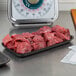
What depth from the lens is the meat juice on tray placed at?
3.70 feet

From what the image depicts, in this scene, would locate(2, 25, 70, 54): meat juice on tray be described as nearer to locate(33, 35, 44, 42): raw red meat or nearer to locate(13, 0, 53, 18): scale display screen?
locate(33, 35, 44, 42): raw red meat

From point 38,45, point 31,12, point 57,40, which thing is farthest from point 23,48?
point 31,12

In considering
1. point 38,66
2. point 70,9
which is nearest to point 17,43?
point 38,66

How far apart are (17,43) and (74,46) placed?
0.25 metres

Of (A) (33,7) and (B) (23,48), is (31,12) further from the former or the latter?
(B) (23,48)

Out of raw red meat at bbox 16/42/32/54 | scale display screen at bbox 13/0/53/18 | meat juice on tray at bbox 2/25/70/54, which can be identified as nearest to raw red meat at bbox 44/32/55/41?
meat juice on tray at bbox 2/25/70/54

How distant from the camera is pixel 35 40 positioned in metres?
1.18

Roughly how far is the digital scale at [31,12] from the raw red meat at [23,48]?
35 centimetres

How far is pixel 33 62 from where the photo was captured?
1.08m

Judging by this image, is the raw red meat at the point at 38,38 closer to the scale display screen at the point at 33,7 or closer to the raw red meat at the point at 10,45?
the raw red meat at the point at 10,45

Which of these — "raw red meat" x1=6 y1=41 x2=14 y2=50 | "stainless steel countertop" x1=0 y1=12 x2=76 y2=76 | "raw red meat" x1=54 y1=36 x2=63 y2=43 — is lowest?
"stainless steel countertop" x1=0 y1=12 x2=76 y2=76

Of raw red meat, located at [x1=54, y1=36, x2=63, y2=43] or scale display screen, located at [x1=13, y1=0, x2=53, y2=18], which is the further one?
scale display screen, located at [x1=13, y1=0, x2=53, y2=18]

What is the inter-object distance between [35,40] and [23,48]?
89mm

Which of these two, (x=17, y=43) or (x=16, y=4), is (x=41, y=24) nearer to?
(x=16, y=4)
